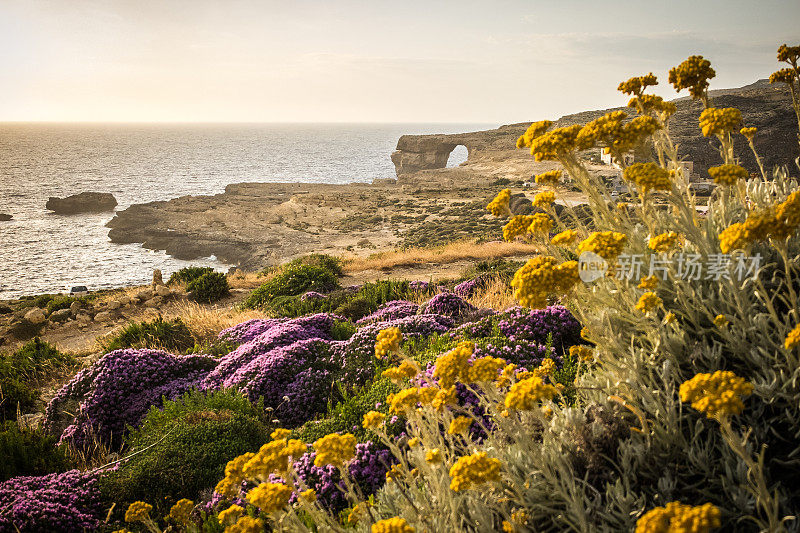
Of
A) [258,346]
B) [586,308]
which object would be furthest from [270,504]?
[258,346]

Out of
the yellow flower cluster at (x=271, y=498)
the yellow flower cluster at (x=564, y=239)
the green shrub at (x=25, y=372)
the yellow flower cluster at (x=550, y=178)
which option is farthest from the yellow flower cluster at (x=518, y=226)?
the green shrub at (x=25, y=372)

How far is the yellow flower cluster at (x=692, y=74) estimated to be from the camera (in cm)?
307

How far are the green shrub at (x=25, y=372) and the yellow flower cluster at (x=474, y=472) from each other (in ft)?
24.8

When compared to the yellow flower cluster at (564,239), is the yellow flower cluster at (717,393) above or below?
below

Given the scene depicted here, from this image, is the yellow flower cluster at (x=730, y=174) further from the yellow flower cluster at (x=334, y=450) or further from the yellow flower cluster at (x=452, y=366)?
the yellow flower cluster at (x=334, y=450)

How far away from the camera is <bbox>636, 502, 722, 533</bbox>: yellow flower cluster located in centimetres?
136

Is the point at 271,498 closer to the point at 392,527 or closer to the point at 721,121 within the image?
the point at 392,527

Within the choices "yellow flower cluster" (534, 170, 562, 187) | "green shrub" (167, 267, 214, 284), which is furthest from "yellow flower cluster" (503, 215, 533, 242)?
"green shrub" (167, 267, 214, 284)

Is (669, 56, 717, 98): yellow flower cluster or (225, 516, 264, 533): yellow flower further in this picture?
(669, 56, 717, 98): yellow flower cluster

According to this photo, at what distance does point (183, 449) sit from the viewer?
4.93 metres

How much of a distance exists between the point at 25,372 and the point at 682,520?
10.8 metres

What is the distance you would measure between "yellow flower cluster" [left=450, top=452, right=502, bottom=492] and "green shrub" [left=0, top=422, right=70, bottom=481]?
5.50 metres

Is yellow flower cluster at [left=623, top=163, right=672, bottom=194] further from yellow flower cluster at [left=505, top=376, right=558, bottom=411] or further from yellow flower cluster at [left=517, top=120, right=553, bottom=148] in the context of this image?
yellow flower cluster at [left=505, top=376, right=558, bottom=411]

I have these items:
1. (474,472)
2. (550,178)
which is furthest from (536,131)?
(474,472)
